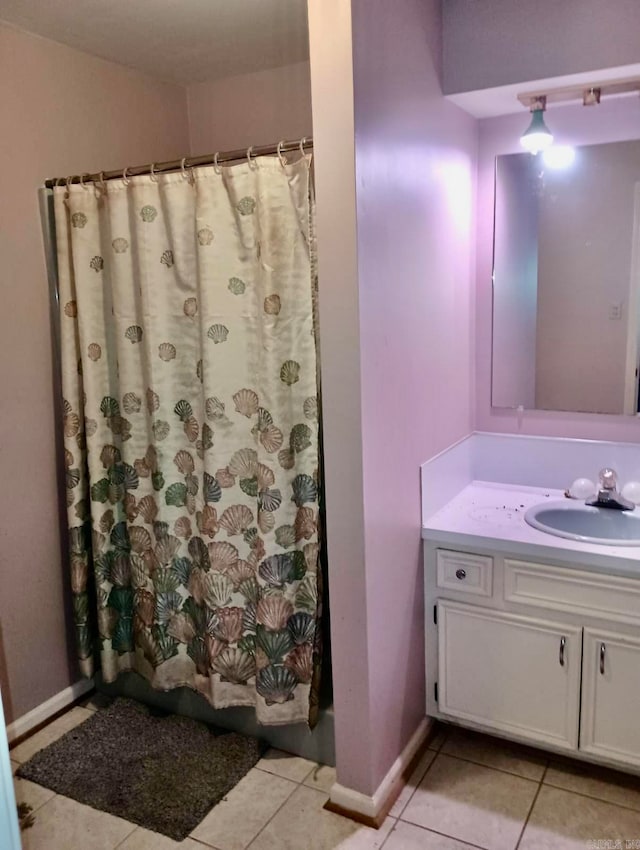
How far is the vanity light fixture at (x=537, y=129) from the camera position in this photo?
2.16 meters

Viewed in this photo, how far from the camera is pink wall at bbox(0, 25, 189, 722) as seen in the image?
2.20m

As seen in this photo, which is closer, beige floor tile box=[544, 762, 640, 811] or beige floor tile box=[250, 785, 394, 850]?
beige floor tile box=[250, 785, 394, 850]

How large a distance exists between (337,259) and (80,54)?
4.38 ft

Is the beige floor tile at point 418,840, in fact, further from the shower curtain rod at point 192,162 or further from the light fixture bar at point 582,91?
the light fixture bar at point 582,91

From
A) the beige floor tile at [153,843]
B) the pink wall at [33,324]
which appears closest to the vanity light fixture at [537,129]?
the pink wall at [33,324]

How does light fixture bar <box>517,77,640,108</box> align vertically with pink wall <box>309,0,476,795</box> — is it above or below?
above

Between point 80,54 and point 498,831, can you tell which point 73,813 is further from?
point 80,54

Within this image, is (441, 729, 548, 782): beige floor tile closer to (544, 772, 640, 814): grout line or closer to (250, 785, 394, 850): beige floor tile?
(544, 772, 640, 814): grout line

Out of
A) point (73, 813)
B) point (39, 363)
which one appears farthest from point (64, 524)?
point (73, 813)

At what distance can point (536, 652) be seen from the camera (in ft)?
6.68

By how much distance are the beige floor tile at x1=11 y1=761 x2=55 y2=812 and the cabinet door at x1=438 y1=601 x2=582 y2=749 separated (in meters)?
1.21

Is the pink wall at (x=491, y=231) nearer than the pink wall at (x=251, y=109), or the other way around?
the pink wall at (x=491, y=231)

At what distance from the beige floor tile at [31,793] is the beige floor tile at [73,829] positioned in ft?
0.09

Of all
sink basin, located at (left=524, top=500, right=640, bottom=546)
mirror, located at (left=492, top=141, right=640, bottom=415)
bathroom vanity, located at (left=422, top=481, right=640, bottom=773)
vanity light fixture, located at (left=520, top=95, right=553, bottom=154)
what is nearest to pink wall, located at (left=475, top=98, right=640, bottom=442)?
mirror, located at (left=492, top=141, right=640, bottom=415)
